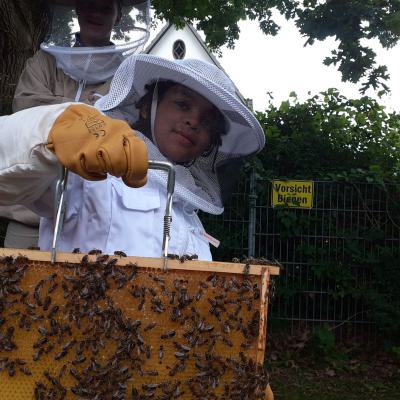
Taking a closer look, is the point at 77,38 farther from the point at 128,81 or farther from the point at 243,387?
the point at 243,387

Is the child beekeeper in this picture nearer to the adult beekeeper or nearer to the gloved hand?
the gloved hand

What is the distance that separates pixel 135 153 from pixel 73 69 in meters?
1.68

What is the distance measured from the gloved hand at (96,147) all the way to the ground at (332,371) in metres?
4.51

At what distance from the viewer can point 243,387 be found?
129 cm

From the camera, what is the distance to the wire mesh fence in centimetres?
642

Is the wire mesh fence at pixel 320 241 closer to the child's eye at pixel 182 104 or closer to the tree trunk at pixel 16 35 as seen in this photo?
the tree trunk at pixel 16 35

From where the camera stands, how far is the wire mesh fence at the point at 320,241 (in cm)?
642

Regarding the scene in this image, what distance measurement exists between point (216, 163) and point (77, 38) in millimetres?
1219

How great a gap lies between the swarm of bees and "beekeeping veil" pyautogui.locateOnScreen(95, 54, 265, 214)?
2.09 ft

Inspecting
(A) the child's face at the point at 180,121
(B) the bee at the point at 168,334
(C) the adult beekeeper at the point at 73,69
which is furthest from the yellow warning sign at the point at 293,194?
(B) the bee at the point at 168,334

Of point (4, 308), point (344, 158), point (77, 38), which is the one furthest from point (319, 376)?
point (4, 308)

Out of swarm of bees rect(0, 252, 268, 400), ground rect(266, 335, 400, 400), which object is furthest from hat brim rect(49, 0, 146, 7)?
ground rect(266, 335, 400, 400)

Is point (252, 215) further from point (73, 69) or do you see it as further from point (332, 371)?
point (73, 69)

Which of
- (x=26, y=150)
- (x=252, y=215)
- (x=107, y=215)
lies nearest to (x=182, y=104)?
(x=107, y=215)
